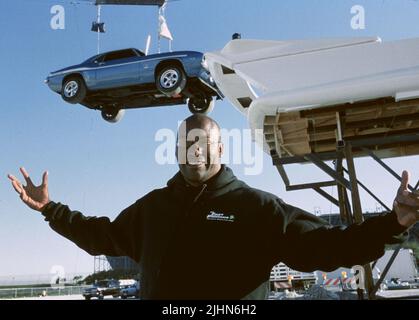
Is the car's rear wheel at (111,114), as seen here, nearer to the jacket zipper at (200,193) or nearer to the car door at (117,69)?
the car door at (117,69)

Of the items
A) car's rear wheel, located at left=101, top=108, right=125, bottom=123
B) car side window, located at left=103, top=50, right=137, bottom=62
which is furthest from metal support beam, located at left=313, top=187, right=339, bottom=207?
car's rear wheel, located at left=101, top=108, right=125, bottom=123

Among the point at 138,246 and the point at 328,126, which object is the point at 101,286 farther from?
the point at 138,246

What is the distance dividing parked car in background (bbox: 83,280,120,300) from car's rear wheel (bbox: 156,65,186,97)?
1343 centimetres

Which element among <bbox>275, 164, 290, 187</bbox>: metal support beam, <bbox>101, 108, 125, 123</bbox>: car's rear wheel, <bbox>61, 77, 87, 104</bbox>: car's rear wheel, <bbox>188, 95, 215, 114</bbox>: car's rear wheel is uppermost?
<bbox>61, 77, 87, 104</bbox>: car's rear wheel

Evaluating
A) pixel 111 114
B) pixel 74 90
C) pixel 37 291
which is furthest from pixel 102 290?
pixel 74 90

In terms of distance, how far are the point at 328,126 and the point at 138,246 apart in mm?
3090

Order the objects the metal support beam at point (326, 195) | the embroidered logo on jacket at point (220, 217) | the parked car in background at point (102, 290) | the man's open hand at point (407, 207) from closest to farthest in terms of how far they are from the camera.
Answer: the man's open hand at point (407, 207), the embroidered logo on jacket at point (220, 217), the metal support beam at point (326, 195), the parked car in background at point (102, 290)

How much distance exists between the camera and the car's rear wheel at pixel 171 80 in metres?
6.86

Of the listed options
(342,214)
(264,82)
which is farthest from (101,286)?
(264,82)

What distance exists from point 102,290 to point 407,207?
1844 centimetres

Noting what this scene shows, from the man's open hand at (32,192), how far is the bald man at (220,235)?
43 centimetres

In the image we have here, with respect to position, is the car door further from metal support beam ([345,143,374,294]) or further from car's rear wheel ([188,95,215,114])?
metal support beam ([345,143,374,294])

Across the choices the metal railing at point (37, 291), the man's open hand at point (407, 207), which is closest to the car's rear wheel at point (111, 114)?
the metal railing at point (37, 291)

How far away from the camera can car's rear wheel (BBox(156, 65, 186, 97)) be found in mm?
6855
